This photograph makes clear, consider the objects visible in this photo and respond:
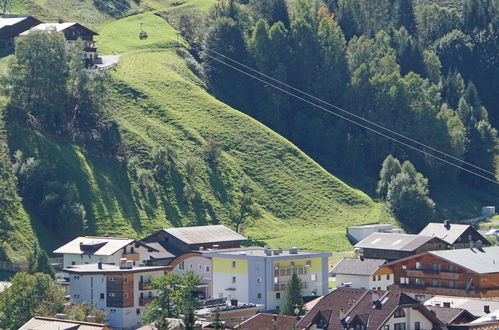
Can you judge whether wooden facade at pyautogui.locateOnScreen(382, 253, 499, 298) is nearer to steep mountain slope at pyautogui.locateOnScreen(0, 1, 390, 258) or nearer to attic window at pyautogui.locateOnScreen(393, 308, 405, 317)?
attic window at pyautogui.locateOnScreen(393, 308, 405, 317)

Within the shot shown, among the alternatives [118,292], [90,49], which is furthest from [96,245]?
[90,49]

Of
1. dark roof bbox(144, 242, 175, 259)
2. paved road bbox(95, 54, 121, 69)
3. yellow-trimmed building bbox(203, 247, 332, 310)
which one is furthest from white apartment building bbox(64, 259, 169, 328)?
paved road bbox(95, 54, 121, 69)

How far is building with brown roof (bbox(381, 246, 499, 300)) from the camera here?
117 metres

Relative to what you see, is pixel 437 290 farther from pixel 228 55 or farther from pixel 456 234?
pixel 228 55

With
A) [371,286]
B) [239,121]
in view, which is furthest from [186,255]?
[239,121]

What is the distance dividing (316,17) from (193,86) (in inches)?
1160

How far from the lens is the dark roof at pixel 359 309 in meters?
95.2

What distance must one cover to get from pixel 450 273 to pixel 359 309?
24.7m

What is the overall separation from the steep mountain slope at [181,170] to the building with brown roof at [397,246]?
14759 mm

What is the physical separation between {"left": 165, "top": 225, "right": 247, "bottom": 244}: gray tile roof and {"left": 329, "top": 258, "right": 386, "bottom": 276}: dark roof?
1124cm

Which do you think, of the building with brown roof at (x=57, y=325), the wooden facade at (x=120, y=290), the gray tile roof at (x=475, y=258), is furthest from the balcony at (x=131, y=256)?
the gray tile roof at (x=475, y=258)

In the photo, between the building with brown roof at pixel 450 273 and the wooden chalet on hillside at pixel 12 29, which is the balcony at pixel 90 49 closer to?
the wooden chalet on hillside at pixel 12 29

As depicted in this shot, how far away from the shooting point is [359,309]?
96.4 m

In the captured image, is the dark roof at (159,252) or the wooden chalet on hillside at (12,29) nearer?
the dark roof at (159,252)
